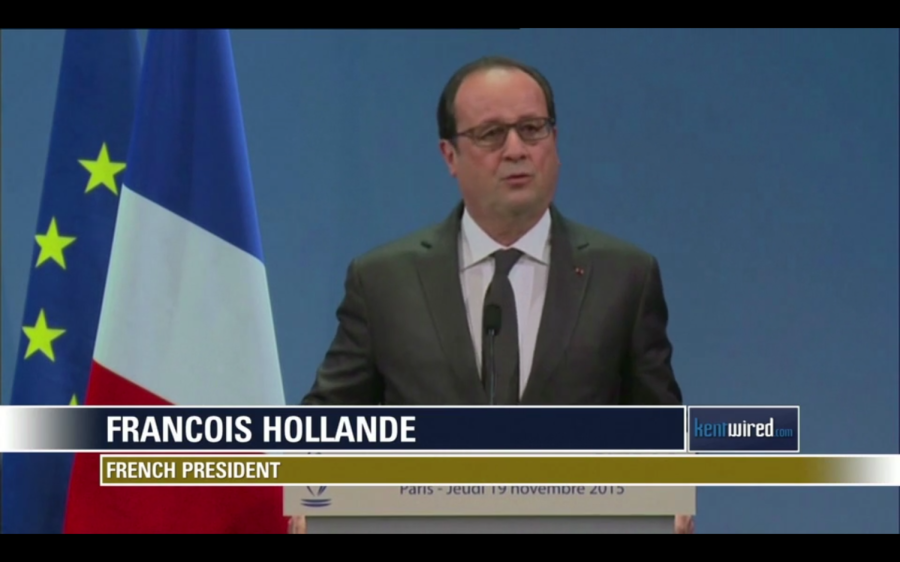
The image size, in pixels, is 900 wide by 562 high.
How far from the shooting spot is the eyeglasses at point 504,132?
3268 mm

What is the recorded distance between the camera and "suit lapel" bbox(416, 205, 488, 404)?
128 inches

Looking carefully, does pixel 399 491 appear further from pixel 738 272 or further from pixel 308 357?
pixel 738 272

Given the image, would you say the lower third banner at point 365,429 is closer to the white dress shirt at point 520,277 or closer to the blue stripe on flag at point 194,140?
the white dress shirt at point 520,277

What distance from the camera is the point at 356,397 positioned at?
131 inches

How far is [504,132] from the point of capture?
327 cm

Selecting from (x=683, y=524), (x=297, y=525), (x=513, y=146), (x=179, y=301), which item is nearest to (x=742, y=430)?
(x=683, y=524)

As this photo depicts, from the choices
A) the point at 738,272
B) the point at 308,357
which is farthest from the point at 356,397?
the point at 738,272

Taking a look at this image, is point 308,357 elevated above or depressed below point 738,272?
below

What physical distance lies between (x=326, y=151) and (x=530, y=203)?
0.64 metres

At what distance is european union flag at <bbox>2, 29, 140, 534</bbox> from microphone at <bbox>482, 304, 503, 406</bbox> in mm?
1177

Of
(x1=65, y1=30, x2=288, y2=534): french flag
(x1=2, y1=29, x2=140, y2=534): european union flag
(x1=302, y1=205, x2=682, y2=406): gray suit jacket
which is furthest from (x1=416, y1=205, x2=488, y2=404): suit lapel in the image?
(x1=2, y1=29, x2=140, y2=534): european union flag

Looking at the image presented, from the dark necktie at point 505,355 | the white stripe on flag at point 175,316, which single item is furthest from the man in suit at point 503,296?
the white stripe on flag at point 175,316

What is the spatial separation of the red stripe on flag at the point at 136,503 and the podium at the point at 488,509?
0.80 ft

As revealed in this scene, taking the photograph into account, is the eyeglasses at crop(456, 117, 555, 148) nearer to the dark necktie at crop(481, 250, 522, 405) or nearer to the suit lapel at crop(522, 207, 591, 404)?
the suit lapel at crop(522, 207, 591, 404)
